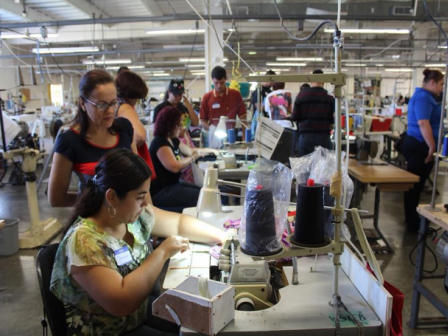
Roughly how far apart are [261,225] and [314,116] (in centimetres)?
296

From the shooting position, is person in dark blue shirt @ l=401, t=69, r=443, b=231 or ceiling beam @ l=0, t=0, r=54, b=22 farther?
ceiling beam @ l=0, t=0, r=54, b=22

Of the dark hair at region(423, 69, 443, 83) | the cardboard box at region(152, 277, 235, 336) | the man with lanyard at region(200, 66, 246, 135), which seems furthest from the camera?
the man with lanyard at region(200, 66, 246, 135)

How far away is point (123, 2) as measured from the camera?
299 inches

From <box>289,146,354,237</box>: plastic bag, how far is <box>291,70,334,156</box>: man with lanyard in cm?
247

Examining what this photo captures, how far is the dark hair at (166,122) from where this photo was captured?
271cm

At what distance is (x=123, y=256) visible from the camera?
1236 mm

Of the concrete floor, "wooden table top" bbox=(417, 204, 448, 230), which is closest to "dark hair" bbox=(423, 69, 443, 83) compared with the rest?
the concrete floor

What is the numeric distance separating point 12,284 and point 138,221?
1941 millimetres

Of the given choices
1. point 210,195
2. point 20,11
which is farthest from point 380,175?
point 20,11

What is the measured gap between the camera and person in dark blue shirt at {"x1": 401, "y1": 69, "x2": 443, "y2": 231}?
3.29 metres

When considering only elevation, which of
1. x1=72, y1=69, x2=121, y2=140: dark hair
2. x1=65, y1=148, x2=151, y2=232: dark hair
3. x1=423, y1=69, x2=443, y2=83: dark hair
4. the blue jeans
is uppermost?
x1=423, y1=69, x2=443, y2=83: dark hair

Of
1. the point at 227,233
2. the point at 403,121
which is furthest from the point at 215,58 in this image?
the point at 227,233

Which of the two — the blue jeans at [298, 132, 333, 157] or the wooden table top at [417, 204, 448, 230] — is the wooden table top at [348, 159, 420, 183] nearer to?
the blue jeans at [298, 132, 333, 157]

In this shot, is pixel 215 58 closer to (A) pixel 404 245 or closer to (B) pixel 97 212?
(A) pixel 404 245
